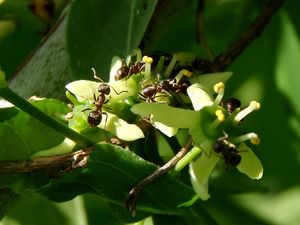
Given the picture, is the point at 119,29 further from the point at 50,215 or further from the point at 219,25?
the point at 219,25

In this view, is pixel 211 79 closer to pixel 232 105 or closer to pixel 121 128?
pixel 232 105

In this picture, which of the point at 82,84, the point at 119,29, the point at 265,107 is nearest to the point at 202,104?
the point at 82,84

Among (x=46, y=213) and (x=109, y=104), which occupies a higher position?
(x=109, y=104)

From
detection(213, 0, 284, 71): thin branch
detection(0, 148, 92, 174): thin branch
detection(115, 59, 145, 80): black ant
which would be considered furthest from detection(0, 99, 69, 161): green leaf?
detection(213, 0, 284, 71): thin branch

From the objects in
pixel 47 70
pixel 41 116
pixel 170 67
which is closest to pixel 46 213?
pixel 47 70

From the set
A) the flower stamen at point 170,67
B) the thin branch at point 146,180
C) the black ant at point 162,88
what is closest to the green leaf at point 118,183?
the thin branch at point 146,180

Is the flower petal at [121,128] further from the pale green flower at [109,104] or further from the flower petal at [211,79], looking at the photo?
the flower petal at [211,79]
